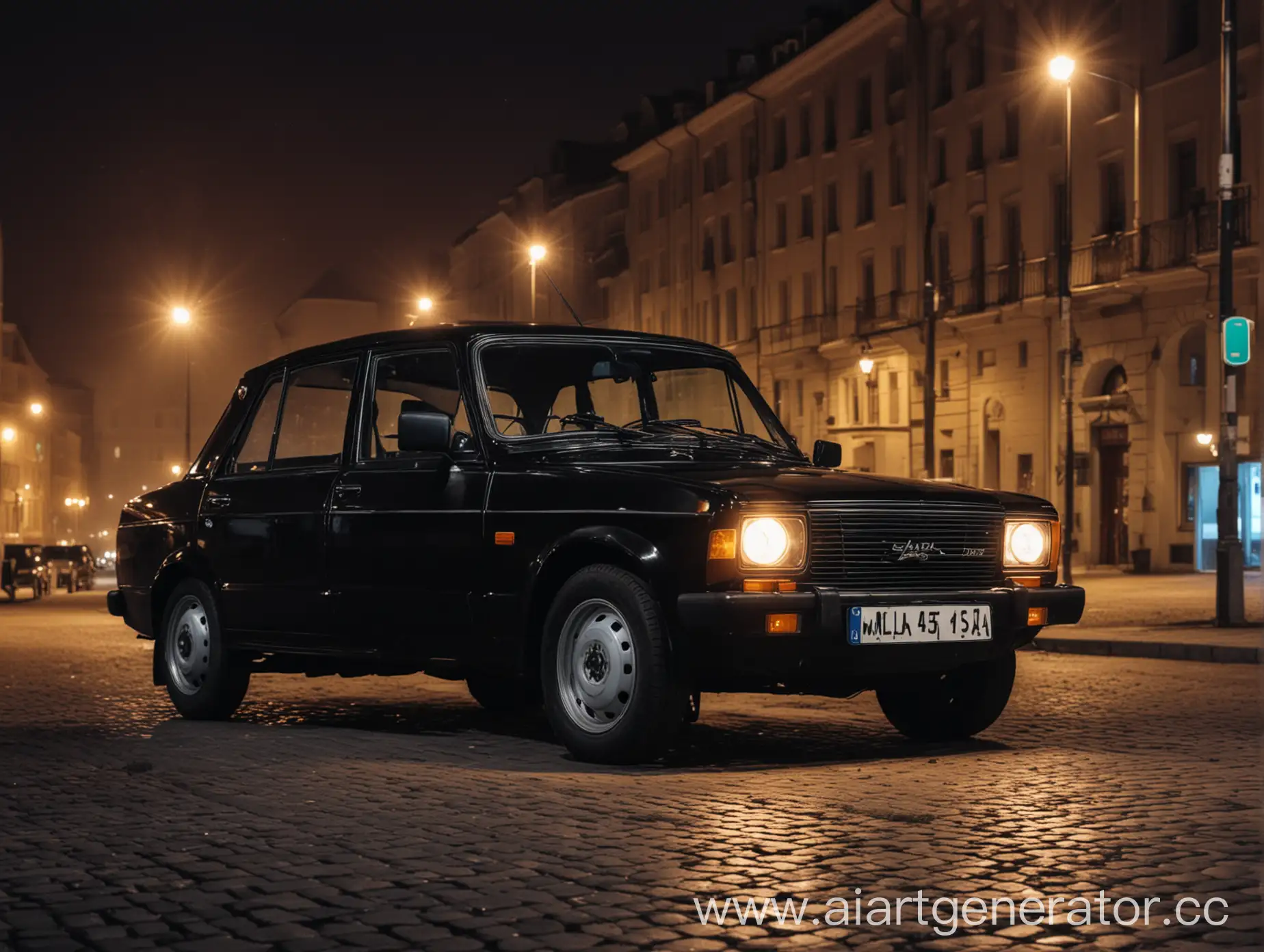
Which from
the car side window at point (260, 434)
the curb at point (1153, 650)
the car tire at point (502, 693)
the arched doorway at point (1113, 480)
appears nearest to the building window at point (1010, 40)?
the arched doorway at point (1113, 480)

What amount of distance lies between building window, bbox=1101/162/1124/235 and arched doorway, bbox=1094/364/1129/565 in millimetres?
3011

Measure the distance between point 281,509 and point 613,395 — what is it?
1964mm

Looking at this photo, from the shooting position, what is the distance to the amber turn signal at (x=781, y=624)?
7.81 meters

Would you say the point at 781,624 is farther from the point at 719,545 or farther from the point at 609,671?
the point at 609,671

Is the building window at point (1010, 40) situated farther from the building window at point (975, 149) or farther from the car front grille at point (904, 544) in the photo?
the car front grille at point (904, 544)

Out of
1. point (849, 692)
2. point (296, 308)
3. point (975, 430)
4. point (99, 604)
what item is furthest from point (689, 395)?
point (296, 308)

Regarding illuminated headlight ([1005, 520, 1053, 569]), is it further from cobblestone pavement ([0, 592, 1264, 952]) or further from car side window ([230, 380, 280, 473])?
car side window ([230, 380, 280, 473])

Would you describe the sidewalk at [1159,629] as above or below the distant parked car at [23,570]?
below

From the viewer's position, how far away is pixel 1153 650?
1797 centimetres

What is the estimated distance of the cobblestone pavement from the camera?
5055 mm

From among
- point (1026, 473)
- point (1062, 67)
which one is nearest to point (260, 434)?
point (1062, 67)

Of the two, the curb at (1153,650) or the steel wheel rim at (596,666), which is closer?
the steel wheel rim at (596,666)

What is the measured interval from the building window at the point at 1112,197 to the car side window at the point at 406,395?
3272cm

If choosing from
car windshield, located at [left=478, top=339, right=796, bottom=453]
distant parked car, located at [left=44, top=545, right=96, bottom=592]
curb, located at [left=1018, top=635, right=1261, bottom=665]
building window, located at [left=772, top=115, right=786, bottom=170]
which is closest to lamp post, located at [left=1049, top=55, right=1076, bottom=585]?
curb, located at [left=1018, top=635, right=1261, bottom=665]
